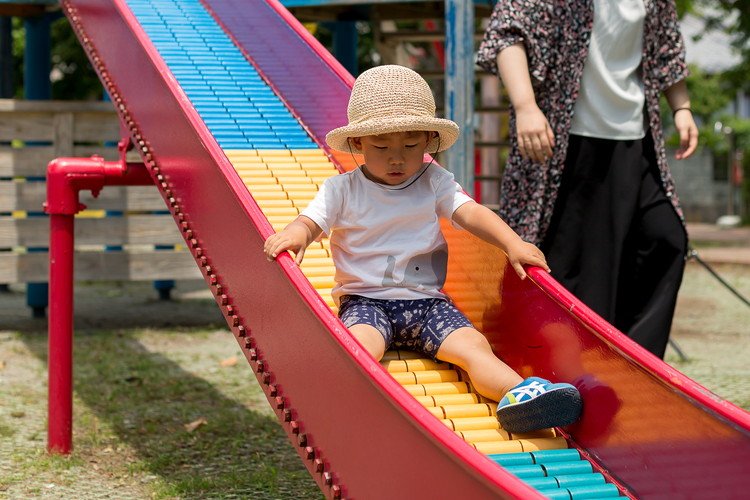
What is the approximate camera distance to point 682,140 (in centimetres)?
403

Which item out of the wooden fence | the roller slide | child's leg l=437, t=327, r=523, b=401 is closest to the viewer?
the roller slide

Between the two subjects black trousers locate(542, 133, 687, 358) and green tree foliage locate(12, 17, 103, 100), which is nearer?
black trousers locate(542, 133, 687, 358)

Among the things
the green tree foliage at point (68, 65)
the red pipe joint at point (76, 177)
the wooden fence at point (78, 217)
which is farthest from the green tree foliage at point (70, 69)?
the red pipe joint at point (76, 177)

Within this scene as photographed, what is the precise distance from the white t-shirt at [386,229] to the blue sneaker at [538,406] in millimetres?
600

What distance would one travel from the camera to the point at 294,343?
3062 mm

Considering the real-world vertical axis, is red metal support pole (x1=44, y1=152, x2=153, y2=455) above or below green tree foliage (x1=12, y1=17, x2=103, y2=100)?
below

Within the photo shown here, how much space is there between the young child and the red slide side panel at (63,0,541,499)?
224mm

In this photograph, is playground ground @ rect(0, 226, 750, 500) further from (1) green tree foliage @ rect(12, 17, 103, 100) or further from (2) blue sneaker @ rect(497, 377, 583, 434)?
(1) green tree foliage @ rect(12, 17, 103, 100)

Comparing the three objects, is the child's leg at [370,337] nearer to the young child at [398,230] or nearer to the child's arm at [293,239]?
the young child at [398,230]

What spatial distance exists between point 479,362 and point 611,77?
130cm

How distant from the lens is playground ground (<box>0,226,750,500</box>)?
13.3 ft

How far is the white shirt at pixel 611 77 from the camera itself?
12.5 feet

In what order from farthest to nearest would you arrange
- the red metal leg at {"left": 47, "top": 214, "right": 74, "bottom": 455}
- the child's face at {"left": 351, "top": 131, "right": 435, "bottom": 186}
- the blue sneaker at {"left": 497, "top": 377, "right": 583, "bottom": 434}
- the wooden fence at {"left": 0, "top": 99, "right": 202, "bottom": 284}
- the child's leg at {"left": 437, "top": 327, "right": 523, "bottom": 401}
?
1. the wooden fence at {"left": 0, "top": 99, "right": 202, "bottom": 284}
2. the red metal leg at {"left": 47, "top": 214, "right": 74, "bottom": 455}
3. the child's face at {"left": 351, "top": 131, "right": 435, "bottom": 186}
4. the child's leg at {"left": 437, "top": 327, "right": 523, "bottom": 401}
5. the blue sneaker at {"left": 497, "top": 377, "right": 583, "bottom": 434}

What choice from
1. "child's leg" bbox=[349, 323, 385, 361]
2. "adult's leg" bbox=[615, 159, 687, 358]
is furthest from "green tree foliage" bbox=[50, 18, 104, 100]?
"child's leg" bbox=[349, 323, 385, 361]
